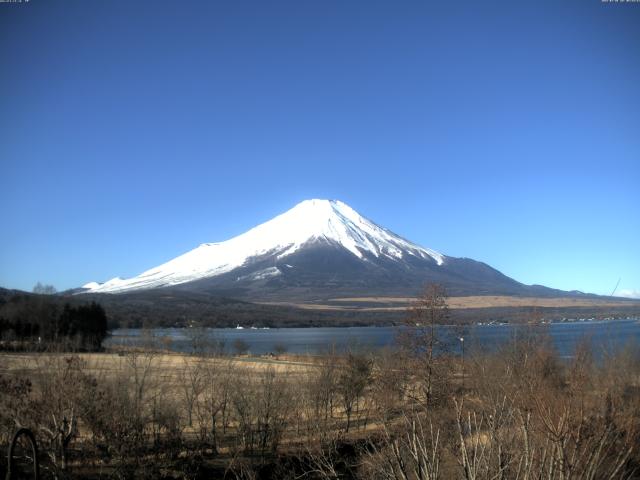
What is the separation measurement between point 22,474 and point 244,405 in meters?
8.67

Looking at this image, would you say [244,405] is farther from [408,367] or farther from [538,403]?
[538,403]

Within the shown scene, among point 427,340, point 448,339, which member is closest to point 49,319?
point 448,339

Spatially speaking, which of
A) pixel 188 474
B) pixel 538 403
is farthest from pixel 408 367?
pixel 538 403

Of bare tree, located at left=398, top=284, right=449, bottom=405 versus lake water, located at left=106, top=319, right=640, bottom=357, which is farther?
lake water, located at left=106, top=319, right=640, bottom=357

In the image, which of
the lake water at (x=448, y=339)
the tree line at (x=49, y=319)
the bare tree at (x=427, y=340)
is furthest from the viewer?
the tree line at (x=49, y=319)

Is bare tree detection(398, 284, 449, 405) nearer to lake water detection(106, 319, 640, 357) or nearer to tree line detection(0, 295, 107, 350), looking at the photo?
lake water detection(106, 319, 640, 357)

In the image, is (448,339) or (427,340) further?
(448,339)

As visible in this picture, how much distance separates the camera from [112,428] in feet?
52.2

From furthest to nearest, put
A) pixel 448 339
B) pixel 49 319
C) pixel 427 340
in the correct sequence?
pixel 49 319 → pixel 448 339 → pixel 427 340

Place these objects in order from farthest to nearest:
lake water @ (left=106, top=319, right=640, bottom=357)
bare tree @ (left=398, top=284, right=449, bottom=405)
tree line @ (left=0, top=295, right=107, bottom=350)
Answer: tree line @ (left=0, top=295, right=107, bottom=350), lake water @ (left=106, top=319, right=640, bottom=357), bare tree @ (left=398, top=284, right=449, bottom=405)

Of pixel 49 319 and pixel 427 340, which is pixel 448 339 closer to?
pixel 427 340

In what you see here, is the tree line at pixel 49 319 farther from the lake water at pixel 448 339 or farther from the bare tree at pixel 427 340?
the bare tree at pixel 427 340

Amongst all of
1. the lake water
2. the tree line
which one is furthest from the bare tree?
the tree line

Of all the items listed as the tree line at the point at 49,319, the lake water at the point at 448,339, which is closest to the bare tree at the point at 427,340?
the lake water at the point at 448,339
